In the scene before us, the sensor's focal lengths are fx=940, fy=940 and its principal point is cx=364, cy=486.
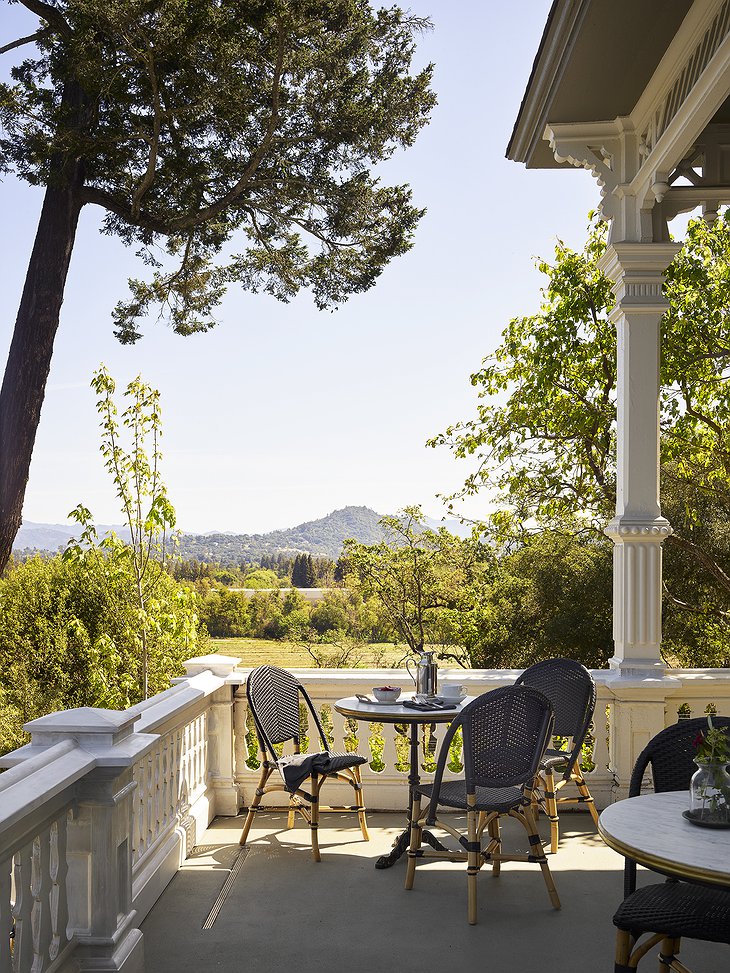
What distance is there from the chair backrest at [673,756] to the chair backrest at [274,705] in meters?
1.86

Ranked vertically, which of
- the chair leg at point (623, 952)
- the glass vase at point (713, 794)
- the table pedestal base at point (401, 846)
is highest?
the glass vase at point (713, 794)

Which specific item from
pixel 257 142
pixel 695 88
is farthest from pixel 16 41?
pixel 695 88

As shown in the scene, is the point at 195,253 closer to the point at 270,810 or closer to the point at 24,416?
the point at 24,416

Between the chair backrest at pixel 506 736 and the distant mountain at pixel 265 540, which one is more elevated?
the distant mountain at pixel 265 540

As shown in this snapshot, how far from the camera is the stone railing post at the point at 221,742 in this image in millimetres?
4934

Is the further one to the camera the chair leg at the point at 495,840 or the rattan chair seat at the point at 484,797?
the chair leg at the point at 495,840

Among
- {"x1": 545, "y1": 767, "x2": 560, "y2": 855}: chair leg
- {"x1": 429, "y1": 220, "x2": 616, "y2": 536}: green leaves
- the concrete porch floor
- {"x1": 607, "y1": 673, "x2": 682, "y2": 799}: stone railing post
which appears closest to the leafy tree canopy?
{"x1": 429, "y1": 220, "x2": 616, "y2": 536}: green leaves

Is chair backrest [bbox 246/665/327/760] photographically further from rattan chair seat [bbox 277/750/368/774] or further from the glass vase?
the glass vase

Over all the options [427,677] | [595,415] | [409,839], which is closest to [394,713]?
[427,677]

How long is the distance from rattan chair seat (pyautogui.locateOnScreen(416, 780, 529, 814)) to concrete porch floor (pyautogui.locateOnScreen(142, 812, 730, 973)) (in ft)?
1.35

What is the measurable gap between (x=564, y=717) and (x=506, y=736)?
952mm

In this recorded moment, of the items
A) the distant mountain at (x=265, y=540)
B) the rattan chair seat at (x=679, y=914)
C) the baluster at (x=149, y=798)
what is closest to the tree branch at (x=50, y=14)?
the baluster at (x=149, y=798)

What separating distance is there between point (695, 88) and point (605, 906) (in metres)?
3.23

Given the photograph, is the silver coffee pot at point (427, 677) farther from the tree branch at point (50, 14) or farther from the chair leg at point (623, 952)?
the tree branch at point (50, 14)
